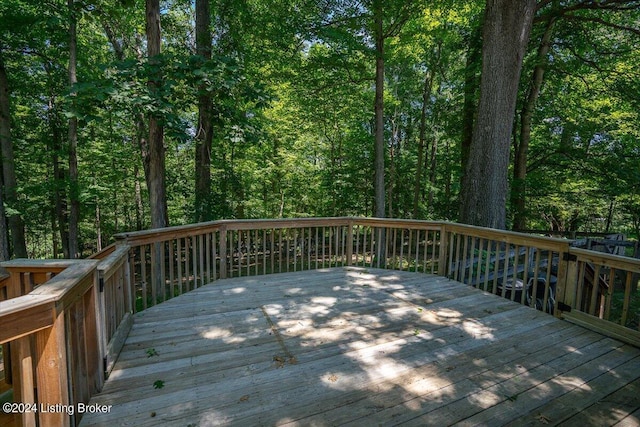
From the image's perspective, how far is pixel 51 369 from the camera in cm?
150

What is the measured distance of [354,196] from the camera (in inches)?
495

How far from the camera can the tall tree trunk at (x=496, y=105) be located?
482 centimetres

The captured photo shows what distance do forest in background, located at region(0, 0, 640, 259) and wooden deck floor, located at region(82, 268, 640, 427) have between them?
2546 mm

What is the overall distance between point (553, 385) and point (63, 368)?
10.5 feet

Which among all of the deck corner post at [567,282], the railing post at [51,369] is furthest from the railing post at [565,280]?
the railing post at [51,369]

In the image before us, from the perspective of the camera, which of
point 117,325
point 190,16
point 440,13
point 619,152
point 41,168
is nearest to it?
point 117,325

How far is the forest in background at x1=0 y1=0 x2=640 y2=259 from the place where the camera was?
516 centimetres

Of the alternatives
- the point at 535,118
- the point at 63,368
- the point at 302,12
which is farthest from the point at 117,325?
the point at 535,118

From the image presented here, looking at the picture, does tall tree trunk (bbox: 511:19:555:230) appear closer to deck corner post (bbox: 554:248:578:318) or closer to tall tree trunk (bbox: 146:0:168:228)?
deck corner post (bbox: 554:248:578:318)

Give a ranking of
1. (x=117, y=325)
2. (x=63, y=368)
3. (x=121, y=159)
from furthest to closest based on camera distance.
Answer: (x=121, y=159) < (x=117, y=325) < (x=63, y=368)

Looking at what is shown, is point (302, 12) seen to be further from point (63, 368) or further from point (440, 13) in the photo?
point (63, 368)

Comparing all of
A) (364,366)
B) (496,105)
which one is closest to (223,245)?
(364,366)

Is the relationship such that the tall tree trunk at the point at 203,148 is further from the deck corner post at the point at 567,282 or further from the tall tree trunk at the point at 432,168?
the tall tree trunk at the point at 432,168

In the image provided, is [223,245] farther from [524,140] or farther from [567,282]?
[524,140]
